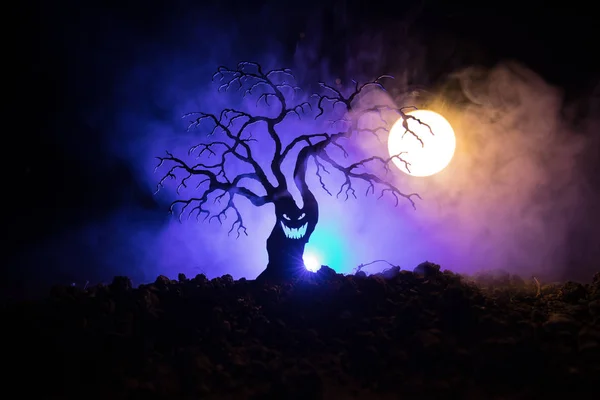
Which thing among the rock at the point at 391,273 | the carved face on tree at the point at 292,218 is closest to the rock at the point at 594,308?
the rock at the point at 391,273

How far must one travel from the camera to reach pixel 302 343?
5172mm

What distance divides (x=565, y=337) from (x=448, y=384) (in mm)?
1788

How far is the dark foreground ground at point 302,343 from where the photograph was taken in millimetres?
4270

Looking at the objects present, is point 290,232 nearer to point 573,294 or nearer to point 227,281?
point 227,281

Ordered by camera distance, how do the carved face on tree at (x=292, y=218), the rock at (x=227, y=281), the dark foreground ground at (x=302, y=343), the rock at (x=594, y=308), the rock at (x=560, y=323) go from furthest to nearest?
1. the carved face on tree at (x=292, y=218)
2. the rock at (x=227, y=281)
3. the rock at (x=594, y=308)
4. the rock at (x=560, y=323)
5. the dark foreground ground at (x=302, y=343)

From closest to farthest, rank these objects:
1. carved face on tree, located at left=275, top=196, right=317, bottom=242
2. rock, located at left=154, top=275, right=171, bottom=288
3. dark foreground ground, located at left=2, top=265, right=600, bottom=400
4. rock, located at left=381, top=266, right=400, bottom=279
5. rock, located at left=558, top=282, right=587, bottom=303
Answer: dark foreground ground, located at left=2, top=265, right=600, bottom=400 < rock, located at left=154, top=275, right=171, bottom=288 < rock, located at left=558, top=282, right=587, bottom=303 < rock, located at left=381, top=266, right=400, bottom=279 < carved face on tree, located at left=275, top=196, right=317, bottom=242

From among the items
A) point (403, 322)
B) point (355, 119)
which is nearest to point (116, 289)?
point (403, 322)

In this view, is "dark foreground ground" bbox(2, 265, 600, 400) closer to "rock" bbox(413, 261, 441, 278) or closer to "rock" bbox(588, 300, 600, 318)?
"rock" bbox(588, 300, 600, 318)

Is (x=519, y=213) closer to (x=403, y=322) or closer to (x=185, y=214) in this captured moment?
(x=403, y=322)

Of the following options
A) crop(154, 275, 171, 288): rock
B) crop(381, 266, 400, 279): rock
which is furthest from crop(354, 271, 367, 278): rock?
crop(154, 275, 171, 288): rock

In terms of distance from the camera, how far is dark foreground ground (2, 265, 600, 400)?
427cm

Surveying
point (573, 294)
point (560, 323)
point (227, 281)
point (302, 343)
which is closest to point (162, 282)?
point (227, 281)

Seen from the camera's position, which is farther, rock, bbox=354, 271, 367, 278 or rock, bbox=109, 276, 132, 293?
rock, bbox=354, 271, 367, 278

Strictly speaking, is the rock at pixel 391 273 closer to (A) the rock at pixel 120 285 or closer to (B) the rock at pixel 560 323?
(B) the rock at pixel 560 323
